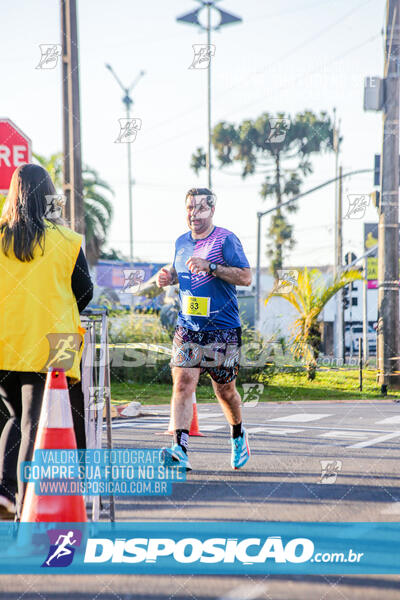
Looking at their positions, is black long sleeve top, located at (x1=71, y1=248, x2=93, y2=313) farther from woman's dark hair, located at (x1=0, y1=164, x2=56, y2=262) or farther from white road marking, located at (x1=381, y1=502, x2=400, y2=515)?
white road marking, located at (x1=381, y1=502, x2=400, y2=515)

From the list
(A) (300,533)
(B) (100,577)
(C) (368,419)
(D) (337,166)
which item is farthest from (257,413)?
(D) (337,166)

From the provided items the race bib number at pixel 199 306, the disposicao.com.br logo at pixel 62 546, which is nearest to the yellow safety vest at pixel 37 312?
the disposicao.com.br logo at pixel 62 546

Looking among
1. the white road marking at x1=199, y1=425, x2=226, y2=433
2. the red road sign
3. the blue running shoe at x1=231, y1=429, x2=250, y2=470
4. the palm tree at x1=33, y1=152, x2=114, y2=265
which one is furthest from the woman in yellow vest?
the palm tree at x1=33, y1=152, x2=114, y2=265

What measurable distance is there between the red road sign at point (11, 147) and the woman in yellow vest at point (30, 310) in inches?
185

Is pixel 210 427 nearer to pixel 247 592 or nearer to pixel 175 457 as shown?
pixel 175 457

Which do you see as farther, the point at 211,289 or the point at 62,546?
the point at 211,289

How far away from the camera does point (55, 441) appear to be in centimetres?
333

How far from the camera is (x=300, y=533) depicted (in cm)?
344

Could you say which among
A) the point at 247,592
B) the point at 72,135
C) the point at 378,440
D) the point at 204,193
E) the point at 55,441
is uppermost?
the point at 72,135

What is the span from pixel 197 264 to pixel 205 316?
0.39 metres

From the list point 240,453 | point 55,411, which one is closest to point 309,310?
point 240,453

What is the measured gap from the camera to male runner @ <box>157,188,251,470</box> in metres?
4.94

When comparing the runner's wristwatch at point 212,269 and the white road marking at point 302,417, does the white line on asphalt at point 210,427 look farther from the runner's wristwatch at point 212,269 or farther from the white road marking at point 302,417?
the runner's wristwatch at point 212,269

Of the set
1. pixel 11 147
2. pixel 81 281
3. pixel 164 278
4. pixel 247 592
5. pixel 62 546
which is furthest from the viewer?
pixel 11 147
